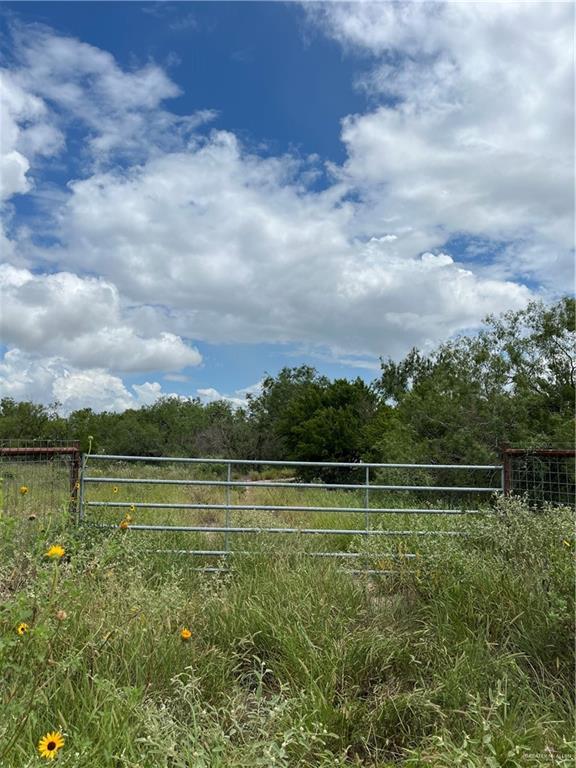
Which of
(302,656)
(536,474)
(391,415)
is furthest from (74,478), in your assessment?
(391,415)

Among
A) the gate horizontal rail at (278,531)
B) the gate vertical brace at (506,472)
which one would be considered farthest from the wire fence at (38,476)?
the gate vertical brace at (506,472)

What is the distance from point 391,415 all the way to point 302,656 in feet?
65.7

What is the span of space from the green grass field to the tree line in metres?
3.13

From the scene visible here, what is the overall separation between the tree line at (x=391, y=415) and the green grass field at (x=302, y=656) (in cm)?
313

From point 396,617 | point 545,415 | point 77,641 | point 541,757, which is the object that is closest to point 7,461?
point 77,641

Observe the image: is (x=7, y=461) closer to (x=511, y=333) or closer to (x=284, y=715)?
(x=284, y=715)

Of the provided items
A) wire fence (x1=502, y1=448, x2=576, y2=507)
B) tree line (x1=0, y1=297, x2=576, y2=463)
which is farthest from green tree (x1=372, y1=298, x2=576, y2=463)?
wire fence (x1=502, y1=448, x2=576, y2=507)

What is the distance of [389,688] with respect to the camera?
3533 mm

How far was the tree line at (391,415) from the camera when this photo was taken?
47.6 ft

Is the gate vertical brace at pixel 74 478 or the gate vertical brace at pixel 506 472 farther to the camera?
the gate vertical brace at pixel 506 472

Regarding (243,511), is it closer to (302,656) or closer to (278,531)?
(278,531)

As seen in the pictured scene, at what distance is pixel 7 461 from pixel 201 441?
2944 cm

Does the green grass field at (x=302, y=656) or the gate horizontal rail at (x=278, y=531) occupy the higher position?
the gate horizontal rail at (x=278, y=531)

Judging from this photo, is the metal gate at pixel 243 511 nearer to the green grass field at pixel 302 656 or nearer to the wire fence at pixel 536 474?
the wire fence at pixel 536 474
